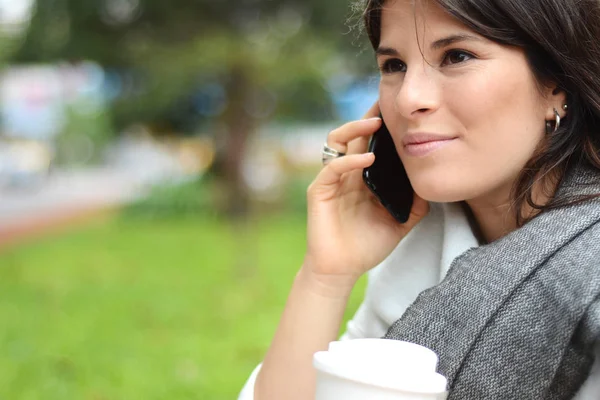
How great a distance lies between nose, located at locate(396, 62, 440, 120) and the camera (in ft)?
5.14

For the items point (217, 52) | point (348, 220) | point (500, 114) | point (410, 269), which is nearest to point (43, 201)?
point (217, 52)

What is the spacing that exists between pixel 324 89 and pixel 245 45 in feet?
9.99

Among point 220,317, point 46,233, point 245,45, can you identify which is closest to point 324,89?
point 245,45

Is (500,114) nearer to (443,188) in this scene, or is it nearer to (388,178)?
(443,188)

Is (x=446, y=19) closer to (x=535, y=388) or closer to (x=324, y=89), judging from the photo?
(x=535, y=388)

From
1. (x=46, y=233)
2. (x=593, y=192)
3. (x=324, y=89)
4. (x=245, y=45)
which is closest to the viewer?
(x=593, y=192)

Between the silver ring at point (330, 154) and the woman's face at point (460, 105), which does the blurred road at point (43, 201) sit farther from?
the woman's face at point (460, 105)

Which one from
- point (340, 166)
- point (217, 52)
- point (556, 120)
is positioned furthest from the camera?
point (217, 52)

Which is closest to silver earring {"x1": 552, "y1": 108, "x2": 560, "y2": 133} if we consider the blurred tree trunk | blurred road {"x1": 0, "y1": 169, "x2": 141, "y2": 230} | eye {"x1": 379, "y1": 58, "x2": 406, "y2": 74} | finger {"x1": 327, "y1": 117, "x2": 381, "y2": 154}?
eye {"x1": 379, "y1": 58, "x2": 406, "y2": 74}

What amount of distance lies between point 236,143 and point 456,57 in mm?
11692

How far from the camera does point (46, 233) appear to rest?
11922 mm

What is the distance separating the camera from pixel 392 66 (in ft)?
5.64

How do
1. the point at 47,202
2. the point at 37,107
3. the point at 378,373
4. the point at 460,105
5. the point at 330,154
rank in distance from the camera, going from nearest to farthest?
the point at 378,373 < the point at 460,105 < the point at 330,154 < the point at 47,202 < the point at 37,107

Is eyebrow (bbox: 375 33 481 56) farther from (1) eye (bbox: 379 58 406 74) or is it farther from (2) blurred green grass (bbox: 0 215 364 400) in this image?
(2) blurred green grass (bbox: 0 215 364 400)
